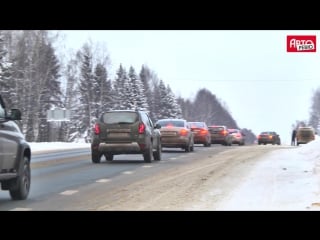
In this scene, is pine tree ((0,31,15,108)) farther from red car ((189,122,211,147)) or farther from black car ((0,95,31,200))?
black car ((0,95,31,200))

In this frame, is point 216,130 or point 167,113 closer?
point 216,130

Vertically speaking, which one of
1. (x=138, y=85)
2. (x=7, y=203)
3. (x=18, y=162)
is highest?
(x=138, y=85)

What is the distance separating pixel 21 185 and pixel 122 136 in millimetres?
8758

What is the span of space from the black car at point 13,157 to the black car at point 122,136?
8.12 m

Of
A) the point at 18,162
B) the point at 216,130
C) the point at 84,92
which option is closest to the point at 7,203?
the point at 18,162

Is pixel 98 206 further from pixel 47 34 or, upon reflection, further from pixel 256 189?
pixel 47 34

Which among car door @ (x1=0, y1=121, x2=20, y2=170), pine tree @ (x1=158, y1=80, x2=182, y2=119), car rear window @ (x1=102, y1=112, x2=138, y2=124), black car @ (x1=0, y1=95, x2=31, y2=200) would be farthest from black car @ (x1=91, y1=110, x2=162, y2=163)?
pine tree @ (x1=158, y1=80, x2=182, y2=119)

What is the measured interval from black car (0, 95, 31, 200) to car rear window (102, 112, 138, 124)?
8.55 meters

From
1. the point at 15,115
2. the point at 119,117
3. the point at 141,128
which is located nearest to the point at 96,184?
the point at 15,115

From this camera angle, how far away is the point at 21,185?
36.5 feet

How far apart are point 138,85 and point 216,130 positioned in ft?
162

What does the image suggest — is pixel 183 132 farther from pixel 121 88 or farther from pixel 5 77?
pixel 121 88

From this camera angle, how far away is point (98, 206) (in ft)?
32.9
